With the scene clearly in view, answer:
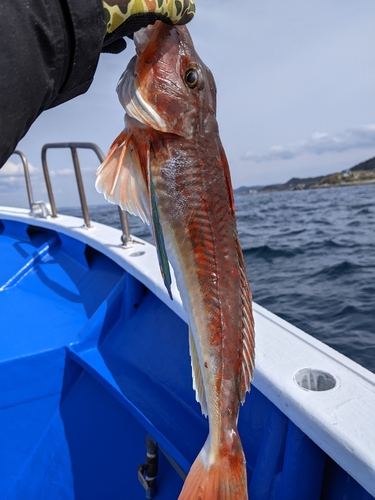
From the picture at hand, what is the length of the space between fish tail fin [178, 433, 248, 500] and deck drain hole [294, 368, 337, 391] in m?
0.43

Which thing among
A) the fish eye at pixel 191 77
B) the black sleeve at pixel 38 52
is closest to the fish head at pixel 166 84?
the fish eye at pixel 191 77

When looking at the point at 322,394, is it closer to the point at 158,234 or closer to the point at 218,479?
the point at 218,479

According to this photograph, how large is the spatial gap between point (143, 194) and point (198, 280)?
38 centimetres

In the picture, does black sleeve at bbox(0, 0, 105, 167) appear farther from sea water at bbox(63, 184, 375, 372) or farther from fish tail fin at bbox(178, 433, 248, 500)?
sea water at bbox(63, 184, 375, 372)

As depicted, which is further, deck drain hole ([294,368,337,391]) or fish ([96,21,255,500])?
deck drain hole ([294,368,337,391])

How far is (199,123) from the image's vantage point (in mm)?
1310

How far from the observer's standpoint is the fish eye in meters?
1.30

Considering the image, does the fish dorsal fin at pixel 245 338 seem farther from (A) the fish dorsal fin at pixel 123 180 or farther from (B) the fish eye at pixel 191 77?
(B) the fish eye at pixel 191 77

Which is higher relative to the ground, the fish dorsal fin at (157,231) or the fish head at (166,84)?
the fish head at (166,84)

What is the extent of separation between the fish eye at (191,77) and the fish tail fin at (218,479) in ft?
4.15

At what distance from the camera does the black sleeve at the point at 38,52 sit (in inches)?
26.1

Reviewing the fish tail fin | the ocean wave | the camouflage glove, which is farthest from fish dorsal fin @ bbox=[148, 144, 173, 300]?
the ocean wave

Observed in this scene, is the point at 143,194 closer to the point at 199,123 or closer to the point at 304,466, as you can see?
the point at 199,123

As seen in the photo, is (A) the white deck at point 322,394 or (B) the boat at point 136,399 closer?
(A) the white deck at point 322,394
